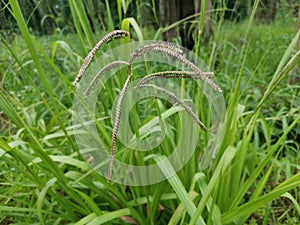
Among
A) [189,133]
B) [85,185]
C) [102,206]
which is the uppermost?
[189,133]

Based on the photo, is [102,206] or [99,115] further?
[99,115]

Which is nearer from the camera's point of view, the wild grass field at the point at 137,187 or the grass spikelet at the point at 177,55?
the grass spikelet at the point at 177,55

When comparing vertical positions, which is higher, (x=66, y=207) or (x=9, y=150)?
(x=9, y=150)

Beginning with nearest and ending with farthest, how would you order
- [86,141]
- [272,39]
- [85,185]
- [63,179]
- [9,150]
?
1. [9,150]
2. [63,179]
3. [85,185]
4. [86,141]
5. [272,39]

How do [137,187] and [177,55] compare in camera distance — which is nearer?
[177,55]

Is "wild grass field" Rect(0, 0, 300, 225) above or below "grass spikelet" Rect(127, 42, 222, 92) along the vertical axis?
below

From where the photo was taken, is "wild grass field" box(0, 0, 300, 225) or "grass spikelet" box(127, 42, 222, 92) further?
"wild grass field" box(0, 0, 300, 225)

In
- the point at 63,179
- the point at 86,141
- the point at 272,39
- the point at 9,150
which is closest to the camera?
the point at 9,150

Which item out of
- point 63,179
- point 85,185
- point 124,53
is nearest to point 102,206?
point 85,185

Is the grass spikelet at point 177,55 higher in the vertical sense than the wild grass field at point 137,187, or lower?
higher

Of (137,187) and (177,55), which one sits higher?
(177,55)

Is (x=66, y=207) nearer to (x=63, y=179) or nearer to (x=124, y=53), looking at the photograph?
(x=63, y=179)
